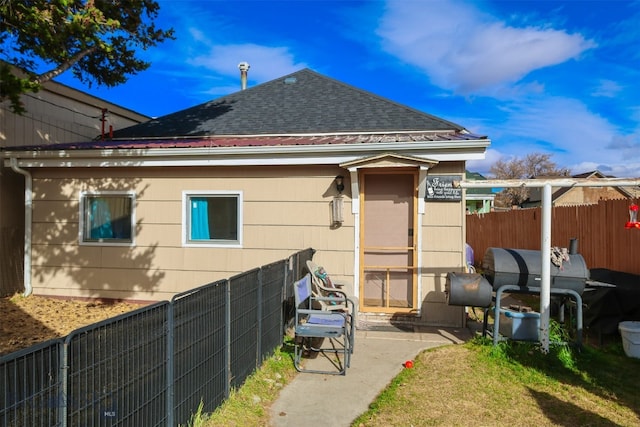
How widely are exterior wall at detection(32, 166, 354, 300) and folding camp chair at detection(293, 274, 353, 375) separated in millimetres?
1513

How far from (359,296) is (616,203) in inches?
190

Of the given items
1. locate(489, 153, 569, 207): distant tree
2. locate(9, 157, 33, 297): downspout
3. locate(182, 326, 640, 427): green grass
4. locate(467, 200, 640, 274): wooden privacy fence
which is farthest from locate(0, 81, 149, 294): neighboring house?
locate(489, 153, 569, 207): distant tree

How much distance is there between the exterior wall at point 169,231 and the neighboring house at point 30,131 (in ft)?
1.72

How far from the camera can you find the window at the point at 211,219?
688 cm

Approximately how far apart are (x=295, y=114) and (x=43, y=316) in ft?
17.8

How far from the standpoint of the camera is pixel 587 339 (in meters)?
5.72

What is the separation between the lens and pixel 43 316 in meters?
6.34

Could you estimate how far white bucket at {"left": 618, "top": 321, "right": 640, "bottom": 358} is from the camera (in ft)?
15.8

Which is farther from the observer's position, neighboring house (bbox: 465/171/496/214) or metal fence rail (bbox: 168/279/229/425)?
neighboring house (bbox: 465/171/496/214)

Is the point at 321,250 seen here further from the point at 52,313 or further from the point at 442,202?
the point at 52,313

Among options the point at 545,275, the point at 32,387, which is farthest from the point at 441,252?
the point at 32,387

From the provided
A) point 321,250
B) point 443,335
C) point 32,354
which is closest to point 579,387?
point 443,335

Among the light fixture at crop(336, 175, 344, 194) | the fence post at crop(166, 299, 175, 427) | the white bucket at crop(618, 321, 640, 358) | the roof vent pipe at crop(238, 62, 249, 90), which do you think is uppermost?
the roof vent pipe at crop(238, 62, 249, 90)

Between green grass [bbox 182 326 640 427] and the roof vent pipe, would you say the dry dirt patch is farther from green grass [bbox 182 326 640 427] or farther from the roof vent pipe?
the roof vent pipe
